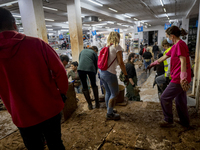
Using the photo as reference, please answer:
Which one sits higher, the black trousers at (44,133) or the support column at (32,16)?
the support column at (32,16)

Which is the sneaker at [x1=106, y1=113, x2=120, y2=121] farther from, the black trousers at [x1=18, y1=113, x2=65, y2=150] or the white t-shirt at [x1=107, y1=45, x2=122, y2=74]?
the black trousers at [x1=18, y1=113, x2=65, y2=150]

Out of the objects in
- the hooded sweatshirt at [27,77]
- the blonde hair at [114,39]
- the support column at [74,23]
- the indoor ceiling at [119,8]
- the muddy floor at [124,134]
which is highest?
the indoor ceiling at [119,8]

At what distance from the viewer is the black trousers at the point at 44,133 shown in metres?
1.22

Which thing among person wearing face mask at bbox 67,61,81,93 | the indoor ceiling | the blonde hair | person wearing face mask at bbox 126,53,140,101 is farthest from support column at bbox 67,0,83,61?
the blonde hair

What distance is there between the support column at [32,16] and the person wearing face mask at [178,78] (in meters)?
3.76

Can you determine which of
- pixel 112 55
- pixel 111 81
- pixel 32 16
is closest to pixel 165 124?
pixel 111 81

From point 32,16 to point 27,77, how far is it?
3863 millimetres

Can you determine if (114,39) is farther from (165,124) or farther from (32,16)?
(32,16)

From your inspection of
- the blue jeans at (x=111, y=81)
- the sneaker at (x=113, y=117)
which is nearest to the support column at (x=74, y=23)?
the blue jeans at (x=111, y=81)

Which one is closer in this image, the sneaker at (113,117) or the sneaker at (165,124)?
the sneaker at (165,124)

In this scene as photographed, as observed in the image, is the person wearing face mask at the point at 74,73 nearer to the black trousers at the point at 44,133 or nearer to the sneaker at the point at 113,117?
the sneaker at the point at 113,117

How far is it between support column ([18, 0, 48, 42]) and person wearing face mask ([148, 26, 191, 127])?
3759 millimetres

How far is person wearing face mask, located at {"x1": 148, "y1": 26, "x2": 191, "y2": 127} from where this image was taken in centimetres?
191

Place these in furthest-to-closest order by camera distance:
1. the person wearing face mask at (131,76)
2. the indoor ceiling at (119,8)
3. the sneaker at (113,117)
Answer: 1. the indoor ceiling at (119,8)
2. the person wearing face mask at (131,76)
3. the sneaker at (113,117)
